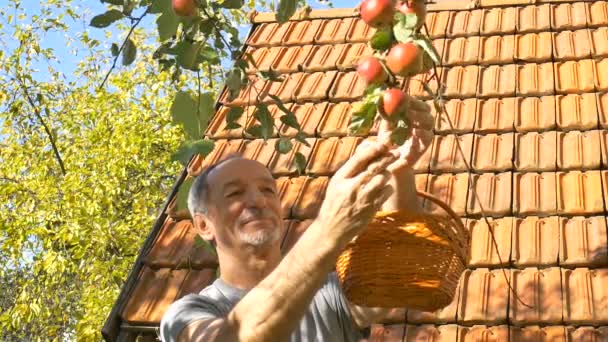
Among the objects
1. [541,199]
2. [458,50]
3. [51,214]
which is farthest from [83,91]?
[541,199]

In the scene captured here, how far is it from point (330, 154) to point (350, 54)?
101 centimetres

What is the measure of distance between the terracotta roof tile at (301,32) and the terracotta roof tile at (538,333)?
2.56m

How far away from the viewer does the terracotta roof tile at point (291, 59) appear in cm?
548

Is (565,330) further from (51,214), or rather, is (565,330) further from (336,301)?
(51,214)

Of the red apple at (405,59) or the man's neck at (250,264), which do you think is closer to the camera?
the red apple at (405,59)

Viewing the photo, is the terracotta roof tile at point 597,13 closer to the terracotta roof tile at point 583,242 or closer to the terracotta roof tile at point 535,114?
the terracotta roof tile at point 535,114

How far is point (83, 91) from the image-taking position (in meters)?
13.4

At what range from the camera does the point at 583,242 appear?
3.91 metres

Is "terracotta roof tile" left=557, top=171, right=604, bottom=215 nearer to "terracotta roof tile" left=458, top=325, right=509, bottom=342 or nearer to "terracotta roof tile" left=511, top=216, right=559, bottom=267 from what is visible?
"terracotta roof tile" left=511, top=216, right=559, bottom=267

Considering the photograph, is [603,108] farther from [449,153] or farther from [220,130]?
[220,130]

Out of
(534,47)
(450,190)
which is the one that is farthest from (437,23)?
(450,190)

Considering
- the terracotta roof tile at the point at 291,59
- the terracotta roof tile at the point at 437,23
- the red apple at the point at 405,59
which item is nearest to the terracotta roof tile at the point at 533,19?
the terracotta roof tile at the point at 437,23

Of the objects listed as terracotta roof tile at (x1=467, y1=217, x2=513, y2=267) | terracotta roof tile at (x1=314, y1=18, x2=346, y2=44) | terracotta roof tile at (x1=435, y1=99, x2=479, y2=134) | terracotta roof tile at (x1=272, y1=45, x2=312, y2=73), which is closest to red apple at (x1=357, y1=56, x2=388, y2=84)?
terracotta roof tile at (x1=467, y1=217, x2=513, y2=267)

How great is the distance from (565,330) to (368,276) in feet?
4.90
